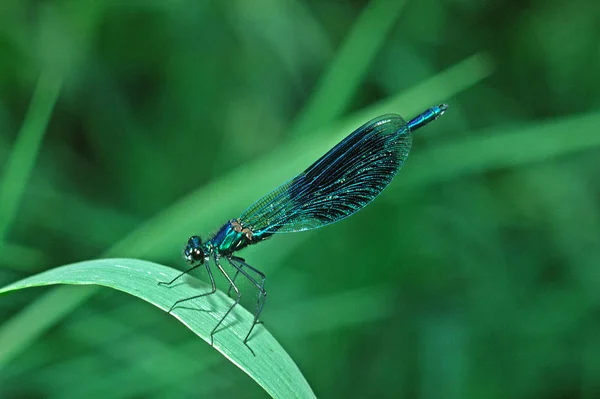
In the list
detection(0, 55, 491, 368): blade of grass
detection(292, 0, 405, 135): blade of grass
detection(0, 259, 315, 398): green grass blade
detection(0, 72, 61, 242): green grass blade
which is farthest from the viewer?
detection(292, 0, 405, 135): blade of grass

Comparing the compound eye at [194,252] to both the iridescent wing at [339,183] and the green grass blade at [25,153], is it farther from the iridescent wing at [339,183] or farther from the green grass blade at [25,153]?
the green grass blade at [25,153]

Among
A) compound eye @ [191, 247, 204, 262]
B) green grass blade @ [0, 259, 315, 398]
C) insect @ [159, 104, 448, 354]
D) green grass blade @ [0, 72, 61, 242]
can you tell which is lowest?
green grass blade @ [0, 259, 315, 398]

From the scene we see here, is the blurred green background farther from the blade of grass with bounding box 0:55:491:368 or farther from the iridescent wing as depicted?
the iridescent wing

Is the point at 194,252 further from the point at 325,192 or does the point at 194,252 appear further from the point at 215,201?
the point at 325,192

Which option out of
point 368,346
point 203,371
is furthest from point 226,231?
point 368,346

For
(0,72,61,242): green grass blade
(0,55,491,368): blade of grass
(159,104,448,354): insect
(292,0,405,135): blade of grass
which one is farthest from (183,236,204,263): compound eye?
(292,0,405,135): blade of grass

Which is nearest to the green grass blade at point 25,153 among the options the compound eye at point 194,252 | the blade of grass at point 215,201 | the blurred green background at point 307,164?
the blurred green background at point 307,164

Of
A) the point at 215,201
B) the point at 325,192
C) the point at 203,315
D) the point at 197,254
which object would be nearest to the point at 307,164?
the point at 325,192
